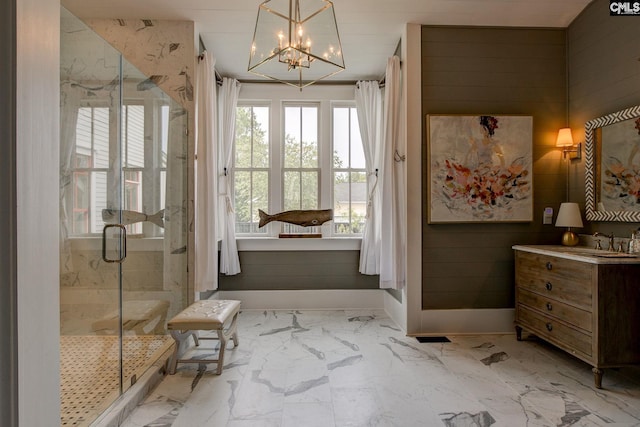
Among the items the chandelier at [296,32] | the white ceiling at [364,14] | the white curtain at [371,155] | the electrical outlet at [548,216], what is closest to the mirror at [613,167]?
the electrical outlet at [548,216]

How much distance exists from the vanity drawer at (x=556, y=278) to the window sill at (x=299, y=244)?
1798 mm

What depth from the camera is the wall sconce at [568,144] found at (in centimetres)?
340

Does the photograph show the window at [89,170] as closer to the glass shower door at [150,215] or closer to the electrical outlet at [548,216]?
the glass shower door at [150,215]

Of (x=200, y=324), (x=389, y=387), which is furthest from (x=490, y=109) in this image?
(x=200, y=324)

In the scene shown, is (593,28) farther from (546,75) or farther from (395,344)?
(395,344)

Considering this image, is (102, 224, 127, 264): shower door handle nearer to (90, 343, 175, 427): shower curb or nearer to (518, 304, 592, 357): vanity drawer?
(90, 343, 175, 427): shower curb

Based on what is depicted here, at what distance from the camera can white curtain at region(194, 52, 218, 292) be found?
3.42 m

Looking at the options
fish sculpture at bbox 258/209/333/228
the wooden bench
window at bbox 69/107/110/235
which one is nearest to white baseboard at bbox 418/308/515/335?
fish sculpture at bbox 258/209/333/228

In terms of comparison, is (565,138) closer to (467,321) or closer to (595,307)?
(595,307)

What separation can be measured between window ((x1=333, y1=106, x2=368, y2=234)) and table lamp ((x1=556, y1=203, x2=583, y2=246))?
2.07 m

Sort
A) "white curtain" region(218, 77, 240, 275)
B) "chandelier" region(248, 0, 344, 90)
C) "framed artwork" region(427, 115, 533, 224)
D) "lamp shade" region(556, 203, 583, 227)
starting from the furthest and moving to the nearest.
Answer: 1. "white curtain" region(218, 77, 240, 275)
2. "framed artwork" region(427, 115, 533, 224)
3. "lamp shade" region(556, 203, 583, 227)
4. "chandelier" region(248, 0, 344, 90)

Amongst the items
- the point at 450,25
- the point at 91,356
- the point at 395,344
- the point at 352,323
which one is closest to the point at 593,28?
the point at 450,25

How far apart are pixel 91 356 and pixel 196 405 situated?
2.19ft

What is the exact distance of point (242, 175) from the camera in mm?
4523
